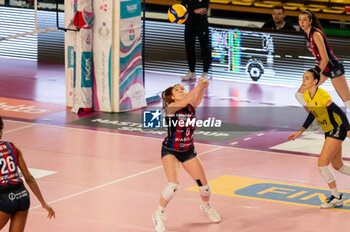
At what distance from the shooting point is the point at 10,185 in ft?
21.4

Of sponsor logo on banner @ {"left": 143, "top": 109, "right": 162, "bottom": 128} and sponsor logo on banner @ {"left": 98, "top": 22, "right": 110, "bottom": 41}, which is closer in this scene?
sponsor logo on banner @ {"left": 143, "top": 109, "right": 162, "bottom": 128}

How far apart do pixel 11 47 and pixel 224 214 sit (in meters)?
13.5

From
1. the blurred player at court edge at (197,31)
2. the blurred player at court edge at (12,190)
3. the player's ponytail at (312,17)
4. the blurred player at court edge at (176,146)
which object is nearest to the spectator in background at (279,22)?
the blurred player at court edge at (197,31)

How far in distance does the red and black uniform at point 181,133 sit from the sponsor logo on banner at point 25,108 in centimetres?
669

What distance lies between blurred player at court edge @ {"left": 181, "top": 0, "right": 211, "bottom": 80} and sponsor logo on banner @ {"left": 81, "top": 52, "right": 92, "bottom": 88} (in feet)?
11.9

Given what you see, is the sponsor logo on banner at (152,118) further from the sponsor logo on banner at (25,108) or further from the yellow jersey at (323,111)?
the yellow jersey at (323,111)

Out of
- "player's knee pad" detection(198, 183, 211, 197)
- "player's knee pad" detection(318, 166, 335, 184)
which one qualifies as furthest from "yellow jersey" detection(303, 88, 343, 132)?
"player's knee pad" detection(198, 183, 211, 197)

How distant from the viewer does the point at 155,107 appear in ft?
50.9

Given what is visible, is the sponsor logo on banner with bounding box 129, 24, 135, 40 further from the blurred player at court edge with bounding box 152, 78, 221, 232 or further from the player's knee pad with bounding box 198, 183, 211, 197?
the player's knee pad with bounding box 198, 183, 211, 197

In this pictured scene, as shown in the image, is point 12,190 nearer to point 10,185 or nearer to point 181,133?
point 10,185

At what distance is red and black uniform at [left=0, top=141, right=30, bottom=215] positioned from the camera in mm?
6449

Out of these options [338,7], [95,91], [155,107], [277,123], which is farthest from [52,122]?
[338,7]

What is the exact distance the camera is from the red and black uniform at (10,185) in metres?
6.45

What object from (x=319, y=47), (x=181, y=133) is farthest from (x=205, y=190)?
(x=319, y=47)
